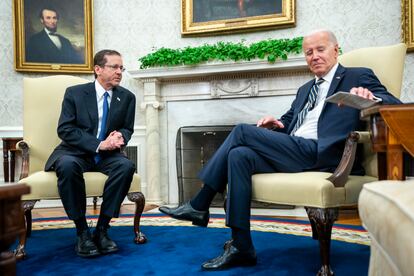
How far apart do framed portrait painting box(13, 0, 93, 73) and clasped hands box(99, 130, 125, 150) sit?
2.78m

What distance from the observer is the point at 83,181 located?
119 inches

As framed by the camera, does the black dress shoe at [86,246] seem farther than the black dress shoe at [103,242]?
No

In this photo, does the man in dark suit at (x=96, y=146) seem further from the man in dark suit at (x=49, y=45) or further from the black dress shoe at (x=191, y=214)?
the man in dark suit at (x=49, y=45)

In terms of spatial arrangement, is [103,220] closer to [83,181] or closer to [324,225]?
[83,181]

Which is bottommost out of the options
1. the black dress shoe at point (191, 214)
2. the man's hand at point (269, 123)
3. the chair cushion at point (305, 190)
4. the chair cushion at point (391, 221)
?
the black dress shoe at point (191, 214)

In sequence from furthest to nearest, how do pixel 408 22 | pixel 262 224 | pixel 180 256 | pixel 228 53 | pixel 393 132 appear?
1. pixel 228 53
2. pixel 408 22
3. pixel 262 224
4. pixel 180 256
5. pixel 393 132

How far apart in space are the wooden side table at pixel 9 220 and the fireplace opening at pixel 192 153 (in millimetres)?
4048

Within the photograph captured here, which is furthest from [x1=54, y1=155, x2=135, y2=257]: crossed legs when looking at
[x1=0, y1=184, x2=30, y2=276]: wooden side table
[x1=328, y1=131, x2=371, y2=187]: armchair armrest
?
[x1=0, y1=184, x2=30, y2=276]: wooden side table

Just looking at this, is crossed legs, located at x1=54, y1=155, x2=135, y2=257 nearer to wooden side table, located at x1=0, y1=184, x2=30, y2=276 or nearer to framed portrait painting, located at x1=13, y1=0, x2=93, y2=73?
wooden side table, located at x1=0, y1=184, x2=30, y2=276

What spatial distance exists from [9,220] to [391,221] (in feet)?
3.49

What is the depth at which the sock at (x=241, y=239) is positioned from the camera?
8.06 feet

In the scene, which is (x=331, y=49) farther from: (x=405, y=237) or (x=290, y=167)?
(x=405, y=237)

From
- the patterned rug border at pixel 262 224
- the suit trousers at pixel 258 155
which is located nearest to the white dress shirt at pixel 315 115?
the suit trousers at pixel 258 155

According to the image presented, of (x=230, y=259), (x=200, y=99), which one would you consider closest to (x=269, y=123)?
(x=230, y=259)
